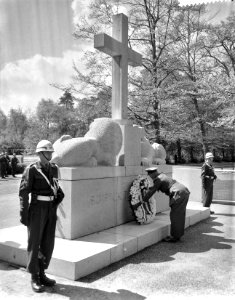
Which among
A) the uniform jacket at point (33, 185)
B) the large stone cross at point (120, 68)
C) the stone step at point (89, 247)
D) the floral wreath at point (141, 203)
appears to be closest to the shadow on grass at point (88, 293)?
the stone step at point (89, 247)

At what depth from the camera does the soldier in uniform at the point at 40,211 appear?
3.89 meters

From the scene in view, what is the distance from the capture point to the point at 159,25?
56.3 feet

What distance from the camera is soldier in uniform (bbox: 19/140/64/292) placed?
3.89 meters

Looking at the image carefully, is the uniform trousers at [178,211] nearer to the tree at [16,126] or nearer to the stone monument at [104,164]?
the stone monument at [104,164]

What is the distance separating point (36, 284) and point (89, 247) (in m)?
1.16

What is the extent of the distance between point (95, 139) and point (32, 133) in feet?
122

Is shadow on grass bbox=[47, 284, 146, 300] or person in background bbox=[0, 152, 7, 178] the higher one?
person in background bbox=[0, 152, 7, 178]

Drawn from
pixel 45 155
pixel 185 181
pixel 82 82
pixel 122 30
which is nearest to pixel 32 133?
pixel 82 82

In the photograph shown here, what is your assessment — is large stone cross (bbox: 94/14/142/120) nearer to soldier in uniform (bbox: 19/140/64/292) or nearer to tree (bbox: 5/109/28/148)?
soldier in uniform (bbox: 19/140/64/292)

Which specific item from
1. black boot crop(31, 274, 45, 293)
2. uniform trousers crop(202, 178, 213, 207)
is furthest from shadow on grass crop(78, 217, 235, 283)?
uniform trousers crop(202, 178, 213, 207)

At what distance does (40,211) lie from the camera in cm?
398

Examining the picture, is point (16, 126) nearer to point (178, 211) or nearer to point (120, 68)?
point (120, 68)

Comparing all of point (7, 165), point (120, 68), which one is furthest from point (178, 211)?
point (7, 165)

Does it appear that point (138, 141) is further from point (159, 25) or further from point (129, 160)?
point (159, 25)
